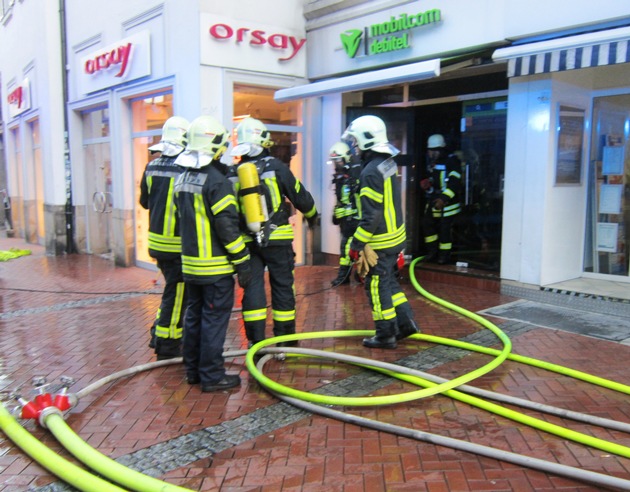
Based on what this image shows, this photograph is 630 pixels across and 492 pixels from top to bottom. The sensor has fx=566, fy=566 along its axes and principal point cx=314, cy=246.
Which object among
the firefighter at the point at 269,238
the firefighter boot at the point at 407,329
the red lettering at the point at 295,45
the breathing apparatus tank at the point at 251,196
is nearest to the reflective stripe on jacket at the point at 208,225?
the breathing apparatus tank at the point at 251,196

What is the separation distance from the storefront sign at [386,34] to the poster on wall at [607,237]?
340cm

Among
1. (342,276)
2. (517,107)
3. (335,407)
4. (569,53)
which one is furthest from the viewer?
(342,276)

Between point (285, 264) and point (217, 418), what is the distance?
1.50 metres

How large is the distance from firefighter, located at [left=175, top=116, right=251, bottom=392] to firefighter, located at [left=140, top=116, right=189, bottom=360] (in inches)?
22.0

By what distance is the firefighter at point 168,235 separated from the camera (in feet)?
15.4

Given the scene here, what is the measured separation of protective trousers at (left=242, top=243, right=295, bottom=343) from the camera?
4.69m

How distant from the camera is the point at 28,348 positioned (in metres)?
5.40

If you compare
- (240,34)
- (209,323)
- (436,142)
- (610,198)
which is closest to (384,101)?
(436,142)

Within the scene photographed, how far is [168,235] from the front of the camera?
4680 millimetres

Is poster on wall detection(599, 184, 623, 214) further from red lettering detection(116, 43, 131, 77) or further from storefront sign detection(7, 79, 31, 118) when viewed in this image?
storefront sign detection(7, 79, 31, 118)

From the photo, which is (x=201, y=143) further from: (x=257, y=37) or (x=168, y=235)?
(x=257, y=37)

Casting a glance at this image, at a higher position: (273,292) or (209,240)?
(209,240)

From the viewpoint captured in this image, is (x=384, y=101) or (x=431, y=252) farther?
(x=384, y=101)

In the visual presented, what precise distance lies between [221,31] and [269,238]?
15.3 ft
